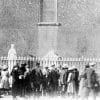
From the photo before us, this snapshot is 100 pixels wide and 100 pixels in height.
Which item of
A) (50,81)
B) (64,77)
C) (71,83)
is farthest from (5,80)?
(71,83)

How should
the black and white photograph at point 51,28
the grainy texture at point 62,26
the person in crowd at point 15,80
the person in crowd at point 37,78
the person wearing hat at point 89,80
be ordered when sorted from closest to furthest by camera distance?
the person wearing hat at point 89,80 → the person in crowd at point 15,80 → the person in crowd at point 37,78 → the black and white photograph at point 51,28 → the grainy texture at point 62,26

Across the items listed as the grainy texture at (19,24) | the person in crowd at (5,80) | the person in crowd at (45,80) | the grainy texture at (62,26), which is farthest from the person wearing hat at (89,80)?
the grainy texture at (19,24)

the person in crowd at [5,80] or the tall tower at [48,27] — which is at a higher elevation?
the tall tower at [48,27]

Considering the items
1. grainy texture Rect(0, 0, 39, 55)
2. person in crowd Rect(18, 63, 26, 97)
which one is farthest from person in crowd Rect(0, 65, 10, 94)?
grainy texture Rect(0, 0, 39, 55)

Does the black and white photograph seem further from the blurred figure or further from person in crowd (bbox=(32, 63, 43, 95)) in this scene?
the blurred figure

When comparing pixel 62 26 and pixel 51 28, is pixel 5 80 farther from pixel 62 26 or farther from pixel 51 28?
pixel 62 26

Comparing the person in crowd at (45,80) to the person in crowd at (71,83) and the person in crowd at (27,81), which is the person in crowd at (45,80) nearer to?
the person in crowd at (27,81)
